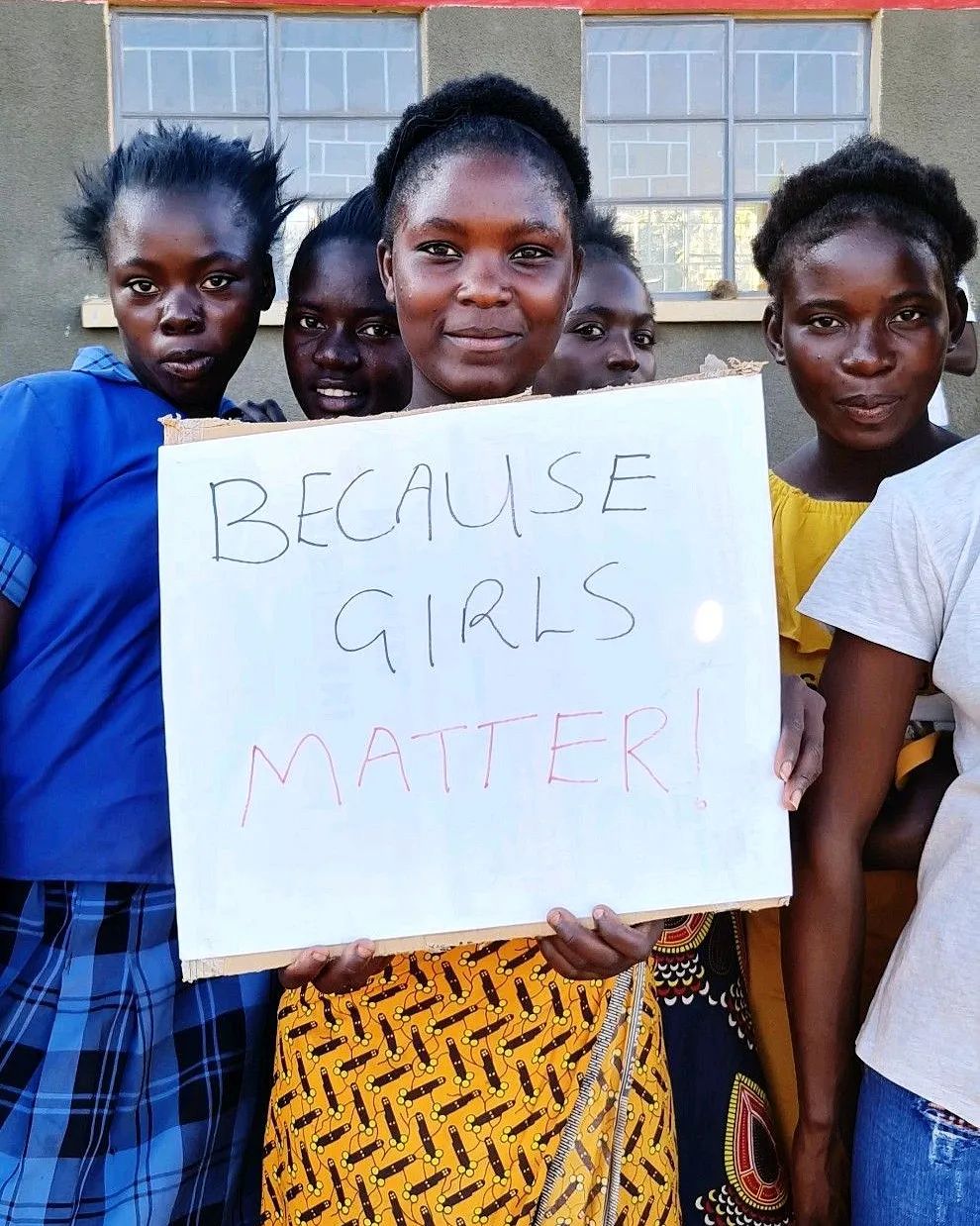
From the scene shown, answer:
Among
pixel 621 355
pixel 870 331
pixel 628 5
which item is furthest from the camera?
pixel 628 5

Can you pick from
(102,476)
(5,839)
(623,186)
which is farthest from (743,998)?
(623,186)

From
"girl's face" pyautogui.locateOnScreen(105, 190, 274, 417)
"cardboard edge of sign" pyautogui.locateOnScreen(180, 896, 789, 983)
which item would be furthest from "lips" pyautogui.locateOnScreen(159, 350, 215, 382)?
"cardboard edge of sign" pyautogui.locateOnScreen(180, 896, 789, 983)

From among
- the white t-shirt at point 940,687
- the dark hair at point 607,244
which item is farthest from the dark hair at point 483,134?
the dark hair at point 607,244

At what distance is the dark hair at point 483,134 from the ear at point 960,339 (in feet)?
2.30

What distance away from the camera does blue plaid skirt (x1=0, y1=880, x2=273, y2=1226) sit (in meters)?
1.31

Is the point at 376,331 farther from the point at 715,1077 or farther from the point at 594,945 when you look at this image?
the point at 715,1077

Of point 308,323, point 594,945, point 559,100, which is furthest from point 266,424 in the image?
point 559,100

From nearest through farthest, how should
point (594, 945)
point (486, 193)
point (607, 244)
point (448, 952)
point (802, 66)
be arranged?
point (594, 945), point (448, 952), point (486, 193), point (607, 244), point (802, 66)

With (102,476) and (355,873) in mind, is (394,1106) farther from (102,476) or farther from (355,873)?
(102,476)

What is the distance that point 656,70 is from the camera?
5.02 meters

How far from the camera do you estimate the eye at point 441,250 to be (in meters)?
1.42

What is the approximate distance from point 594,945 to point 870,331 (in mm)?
1075

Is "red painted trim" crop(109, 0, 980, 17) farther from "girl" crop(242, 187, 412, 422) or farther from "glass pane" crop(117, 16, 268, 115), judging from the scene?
"girl" crop(242, 187, 412, 422)

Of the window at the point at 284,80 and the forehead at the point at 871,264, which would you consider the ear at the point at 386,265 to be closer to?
the forehead at the point at 871,264
